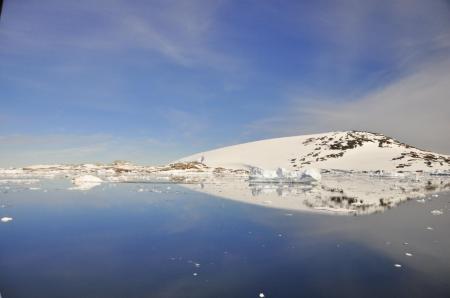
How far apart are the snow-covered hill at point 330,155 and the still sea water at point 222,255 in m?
50.2

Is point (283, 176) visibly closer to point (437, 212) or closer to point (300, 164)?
point (437, 212)

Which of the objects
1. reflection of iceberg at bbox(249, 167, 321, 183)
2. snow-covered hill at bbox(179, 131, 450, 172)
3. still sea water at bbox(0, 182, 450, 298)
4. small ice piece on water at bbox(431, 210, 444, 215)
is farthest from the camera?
snow-covered hill at bbox(179, 131, 450, 172)

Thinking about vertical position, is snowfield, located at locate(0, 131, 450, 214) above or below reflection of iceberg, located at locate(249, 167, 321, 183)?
above

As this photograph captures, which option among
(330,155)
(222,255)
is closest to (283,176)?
(222,255)

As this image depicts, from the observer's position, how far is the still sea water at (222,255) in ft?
15.7

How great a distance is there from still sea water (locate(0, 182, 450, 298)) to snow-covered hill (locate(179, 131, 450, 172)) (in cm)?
5015

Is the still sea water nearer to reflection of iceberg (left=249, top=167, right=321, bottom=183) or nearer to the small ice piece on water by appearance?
the small ice piece on water

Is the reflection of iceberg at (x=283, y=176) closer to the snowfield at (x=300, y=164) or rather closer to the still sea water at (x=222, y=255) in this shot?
the snowfield at (x=300, y=164)

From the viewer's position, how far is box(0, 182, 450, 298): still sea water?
15.7 feet

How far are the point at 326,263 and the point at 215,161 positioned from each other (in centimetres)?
6695

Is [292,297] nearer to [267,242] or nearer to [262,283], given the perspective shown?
[262,283]

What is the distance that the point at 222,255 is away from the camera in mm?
6477

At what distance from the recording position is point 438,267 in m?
5.79

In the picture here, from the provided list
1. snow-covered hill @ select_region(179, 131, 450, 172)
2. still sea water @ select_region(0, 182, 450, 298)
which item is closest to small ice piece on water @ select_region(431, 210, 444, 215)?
still sea water @ select_region(0, 182, 450, 298)
